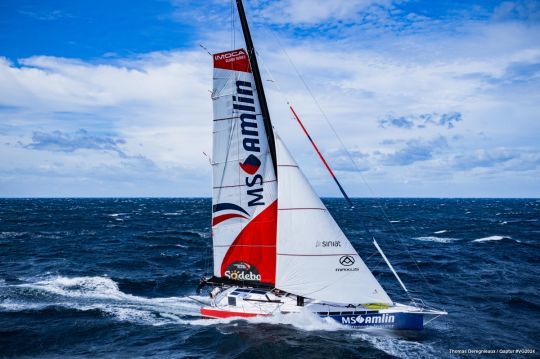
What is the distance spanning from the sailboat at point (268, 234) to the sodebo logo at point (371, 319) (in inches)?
1.6

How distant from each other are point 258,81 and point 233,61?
4.25ft

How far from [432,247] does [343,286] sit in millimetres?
31126

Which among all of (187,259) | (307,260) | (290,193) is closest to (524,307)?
(307,260)

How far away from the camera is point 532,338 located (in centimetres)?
1745

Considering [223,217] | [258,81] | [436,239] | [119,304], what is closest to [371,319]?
[223,217]

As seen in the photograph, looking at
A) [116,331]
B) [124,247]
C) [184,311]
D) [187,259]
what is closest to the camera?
[116,331]

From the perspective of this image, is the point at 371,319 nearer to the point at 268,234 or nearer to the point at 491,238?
the point at 268,234

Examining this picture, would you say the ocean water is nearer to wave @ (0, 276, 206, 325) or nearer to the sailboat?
wave @ (0, 276, 206, 325)

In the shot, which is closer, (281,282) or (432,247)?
(281,282)

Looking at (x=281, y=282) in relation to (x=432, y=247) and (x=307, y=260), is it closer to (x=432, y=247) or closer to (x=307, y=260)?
(x=307, y=260)

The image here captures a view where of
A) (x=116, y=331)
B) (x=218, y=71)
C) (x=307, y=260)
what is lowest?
(x=116, y=331)

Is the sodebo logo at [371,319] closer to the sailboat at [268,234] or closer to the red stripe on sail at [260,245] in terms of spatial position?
the sailboat at [268,234]

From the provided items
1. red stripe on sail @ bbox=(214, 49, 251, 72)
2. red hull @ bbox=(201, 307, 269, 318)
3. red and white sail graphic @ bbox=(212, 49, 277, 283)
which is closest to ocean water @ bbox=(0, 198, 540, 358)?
red hull @ bbox=(201, 307, 269, 318)

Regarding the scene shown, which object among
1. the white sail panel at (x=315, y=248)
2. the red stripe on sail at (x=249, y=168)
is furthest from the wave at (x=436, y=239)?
the red stripe on sail at (x=249, y=168)
